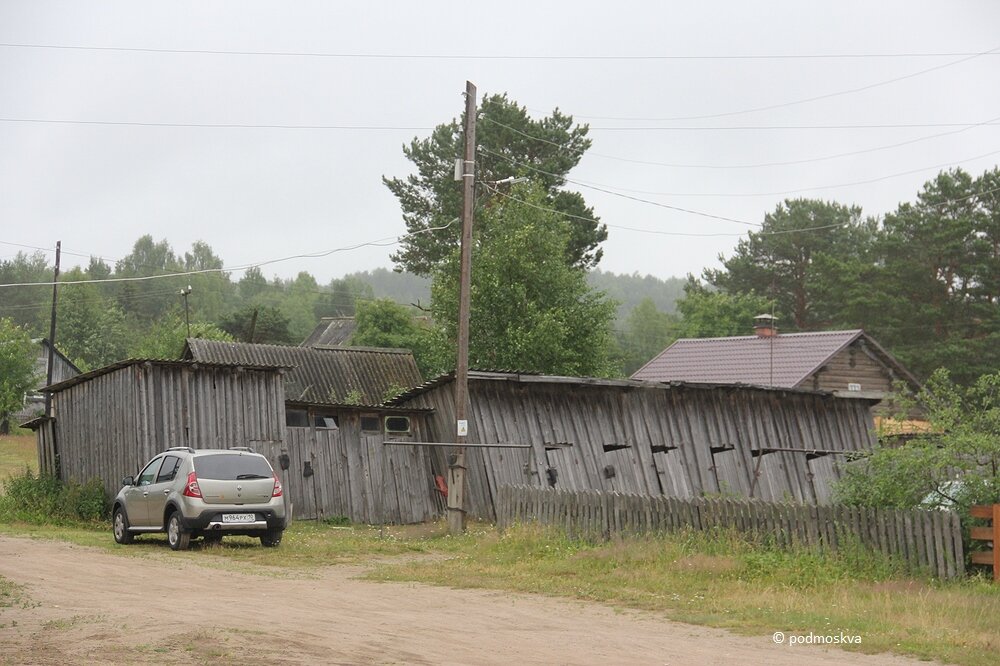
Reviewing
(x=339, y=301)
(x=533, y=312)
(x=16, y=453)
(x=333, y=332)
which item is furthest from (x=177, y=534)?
(x=339, y=301)

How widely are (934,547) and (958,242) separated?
1855 inches

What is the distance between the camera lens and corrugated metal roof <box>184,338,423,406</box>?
3766cm

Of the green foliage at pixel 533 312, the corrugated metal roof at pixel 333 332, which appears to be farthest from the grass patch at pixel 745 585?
the corrugated metal roof at pixel 333 332

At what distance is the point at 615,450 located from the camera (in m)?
27.5

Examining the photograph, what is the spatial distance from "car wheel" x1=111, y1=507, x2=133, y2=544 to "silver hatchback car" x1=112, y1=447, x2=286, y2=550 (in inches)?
27.6

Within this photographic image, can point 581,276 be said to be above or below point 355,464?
above

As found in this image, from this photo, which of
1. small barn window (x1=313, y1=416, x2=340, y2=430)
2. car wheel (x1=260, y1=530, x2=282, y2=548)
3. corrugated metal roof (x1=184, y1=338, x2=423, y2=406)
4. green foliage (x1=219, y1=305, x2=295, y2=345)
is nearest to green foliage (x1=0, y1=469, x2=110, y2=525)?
small barn window (x1=313, y1=416, x2=340, y2=430)

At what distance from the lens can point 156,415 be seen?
77.0ft

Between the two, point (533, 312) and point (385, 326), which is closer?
point (533, 312)

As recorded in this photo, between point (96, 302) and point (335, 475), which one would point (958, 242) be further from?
point (96, 302)

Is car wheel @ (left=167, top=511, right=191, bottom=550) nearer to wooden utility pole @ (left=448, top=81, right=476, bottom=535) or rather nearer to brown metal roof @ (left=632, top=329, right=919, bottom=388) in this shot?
wooden utility pole @ (left=448, top=81, right=476, bottom=535)

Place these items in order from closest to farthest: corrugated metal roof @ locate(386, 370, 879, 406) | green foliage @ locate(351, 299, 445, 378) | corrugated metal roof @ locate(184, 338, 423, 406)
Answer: corrugated metal roof @ locate(386, 370, 879, 406), corrugated metal roof @ locate(184, 338, 423, 406), green foliage @ locate(351, 299, 445, 378)

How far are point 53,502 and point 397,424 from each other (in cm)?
819

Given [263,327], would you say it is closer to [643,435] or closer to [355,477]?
[355,477]
